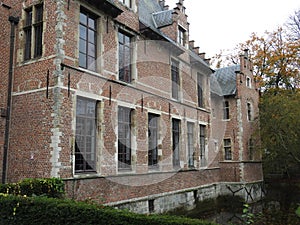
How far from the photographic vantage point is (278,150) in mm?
21000

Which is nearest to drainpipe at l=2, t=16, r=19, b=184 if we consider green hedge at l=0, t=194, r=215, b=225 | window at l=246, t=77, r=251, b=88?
green hedge at l=0, t=194, r=215, b=225

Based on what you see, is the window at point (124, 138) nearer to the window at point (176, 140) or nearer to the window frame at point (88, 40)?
the window frame at point (88, 40)

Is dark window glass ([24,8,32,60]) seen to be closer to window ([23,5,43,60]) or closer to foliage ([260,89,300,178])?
window ([23,5,43,60])

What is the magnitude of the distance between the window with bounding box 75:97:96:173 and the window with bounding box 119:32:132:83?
7.24 ft

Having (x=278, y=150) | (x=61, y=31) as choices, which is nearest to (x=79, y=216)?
(x=61, y=31)

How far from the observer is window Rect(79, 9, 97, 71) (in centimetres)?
1035

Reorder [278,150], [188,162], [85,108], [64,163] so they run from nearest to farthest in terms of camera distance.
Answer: [64,163], [85,108], [188,162], [278,150]

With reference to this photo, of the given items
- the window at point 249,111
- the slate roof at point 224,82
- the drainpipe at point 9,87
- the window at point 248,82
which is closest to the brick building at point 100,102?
the drainpipe at point 9,87

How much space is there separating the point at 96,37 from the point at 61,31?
1776 mm

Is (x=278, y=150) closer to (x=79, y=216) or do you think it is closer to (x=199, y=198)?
(x=199, y=198)

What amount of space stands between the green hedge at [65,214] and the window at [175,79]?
34.9 ft

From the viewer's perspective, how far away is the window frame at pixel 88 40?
1033 centimetres

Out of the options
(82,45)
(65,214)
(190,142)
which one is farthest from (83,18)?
(190,142)

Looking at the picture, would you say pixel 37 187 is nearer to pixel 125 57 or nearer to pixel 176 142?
pixel 125 57
